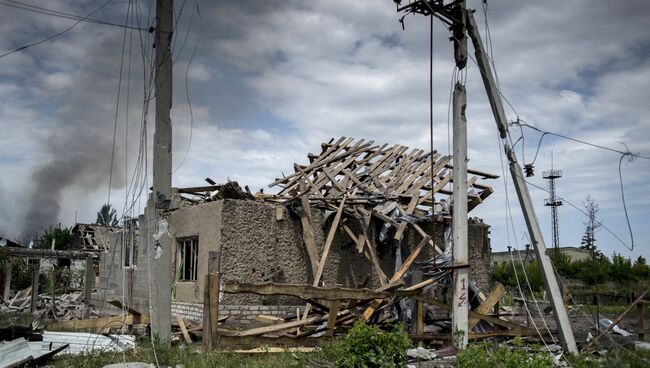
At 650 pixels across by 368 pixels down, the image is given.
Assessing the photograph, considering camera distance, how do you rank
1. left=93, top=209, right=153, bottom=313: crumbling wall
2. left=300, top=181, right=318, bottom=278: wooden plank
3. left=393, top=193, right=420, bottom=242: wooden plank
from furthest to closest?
left=93, top=209, right=153, bottom=313: crumbling wall, left=393, top=193, right=420, bottom=242: wooden plank, left=300, top=181, right=318, bottom=278: wooden plank

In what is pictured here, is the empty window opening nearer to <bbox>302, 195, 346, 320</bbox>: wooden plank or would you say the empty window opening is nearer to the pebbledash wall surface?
the pebbledash wall surface

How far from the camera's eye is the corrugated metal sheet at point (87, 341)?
10.0m

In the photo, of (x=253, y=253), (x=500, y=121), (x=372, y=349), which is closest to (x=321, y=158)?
(x=253, y=253)

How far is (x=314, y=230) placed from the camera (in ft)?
49.8

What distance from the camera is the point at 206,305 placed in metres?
9.16

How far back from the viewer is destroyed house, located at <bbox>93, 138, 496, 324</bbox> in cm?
1397

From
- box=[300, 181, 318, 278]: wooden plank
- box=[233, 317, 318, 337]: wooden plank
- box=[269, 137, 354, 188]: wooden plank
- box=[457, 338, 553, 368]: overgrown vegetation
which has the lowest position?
box=[233, 317, 318, 337]: wooden plank

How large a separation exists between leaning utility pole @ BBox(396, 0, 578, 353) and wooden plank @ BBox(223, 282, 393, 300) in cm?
165

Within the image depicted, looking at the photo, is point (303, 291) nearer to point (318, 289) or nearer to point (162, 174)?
point (318, 289)

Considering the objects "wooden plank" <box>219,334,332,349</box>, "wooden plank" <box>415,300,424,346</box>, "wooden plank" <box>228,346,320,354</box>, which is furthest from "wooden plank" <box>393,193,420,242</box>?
"wooden plank" <box>228,346,320,354</box>

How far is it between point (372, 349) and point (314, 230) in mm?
7808

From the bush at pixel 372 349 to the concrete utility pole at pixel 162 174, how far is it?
3355 mm

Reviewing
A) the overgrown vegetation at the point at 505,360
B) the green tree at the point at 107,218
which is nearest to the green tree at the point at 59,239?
the green tree at the point at 107,218

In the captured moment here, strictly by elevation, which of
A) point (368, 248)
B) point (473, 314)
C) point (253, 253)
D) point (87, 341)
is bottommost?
point (87, 341)
